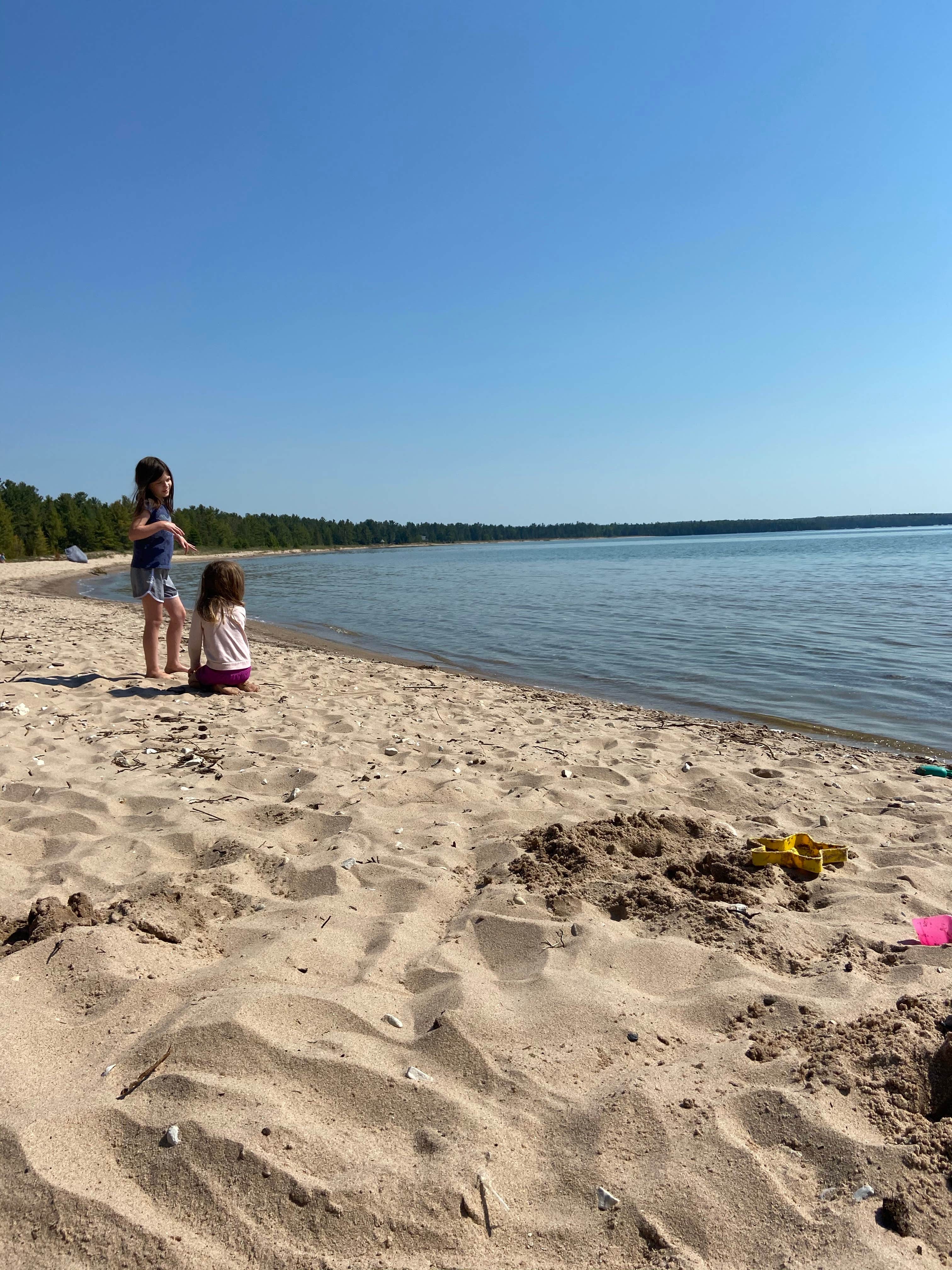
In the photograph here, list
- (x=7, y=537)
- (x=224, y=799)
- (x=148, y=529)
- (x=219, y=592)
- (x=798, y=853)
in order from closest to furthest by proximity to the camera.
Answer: (x=798, y=853) → (x=224, y=799) → (x=148, y=529) → (x=219, y=592) → (x=7, y=537)

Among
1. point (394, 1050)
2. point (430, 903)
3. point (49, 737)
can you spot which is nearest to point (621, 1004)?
point (394, 1050)

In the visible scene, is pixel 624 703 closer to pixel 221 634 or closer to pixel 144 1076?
pixel 221 634

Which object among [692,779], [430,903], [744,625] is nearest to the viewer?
[430,903]

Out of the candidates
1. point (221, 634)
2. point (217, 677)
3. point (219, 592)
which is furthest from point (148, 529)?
point (217, 677)

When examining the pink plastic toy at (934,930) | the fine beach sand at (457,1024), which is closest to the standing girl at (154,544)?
the fine beach sand at (457,1024)

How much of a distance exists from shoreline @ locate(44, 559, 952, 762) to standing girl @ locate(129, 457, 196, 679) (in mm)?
5001

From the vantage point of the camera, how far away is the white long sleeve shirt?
7727mm

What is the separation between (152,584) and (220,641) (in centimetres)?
95

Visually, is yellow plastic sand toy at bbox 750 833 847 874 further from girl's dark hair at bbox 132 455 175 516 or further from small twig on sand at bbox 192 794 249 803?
girl's dark hair at bbox 132 455 175 516

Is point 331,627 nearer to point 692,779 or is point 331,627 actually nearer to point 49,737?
point 49,737

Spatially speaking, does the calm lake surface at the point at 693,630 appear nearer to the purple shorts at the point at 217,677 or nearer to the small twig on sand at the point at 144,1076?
the purple shorts at the point at 217,677

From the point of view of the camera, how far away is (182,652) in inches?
452

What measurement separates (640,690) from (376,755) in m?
6.09

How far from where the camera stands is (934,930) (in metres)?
3.05
